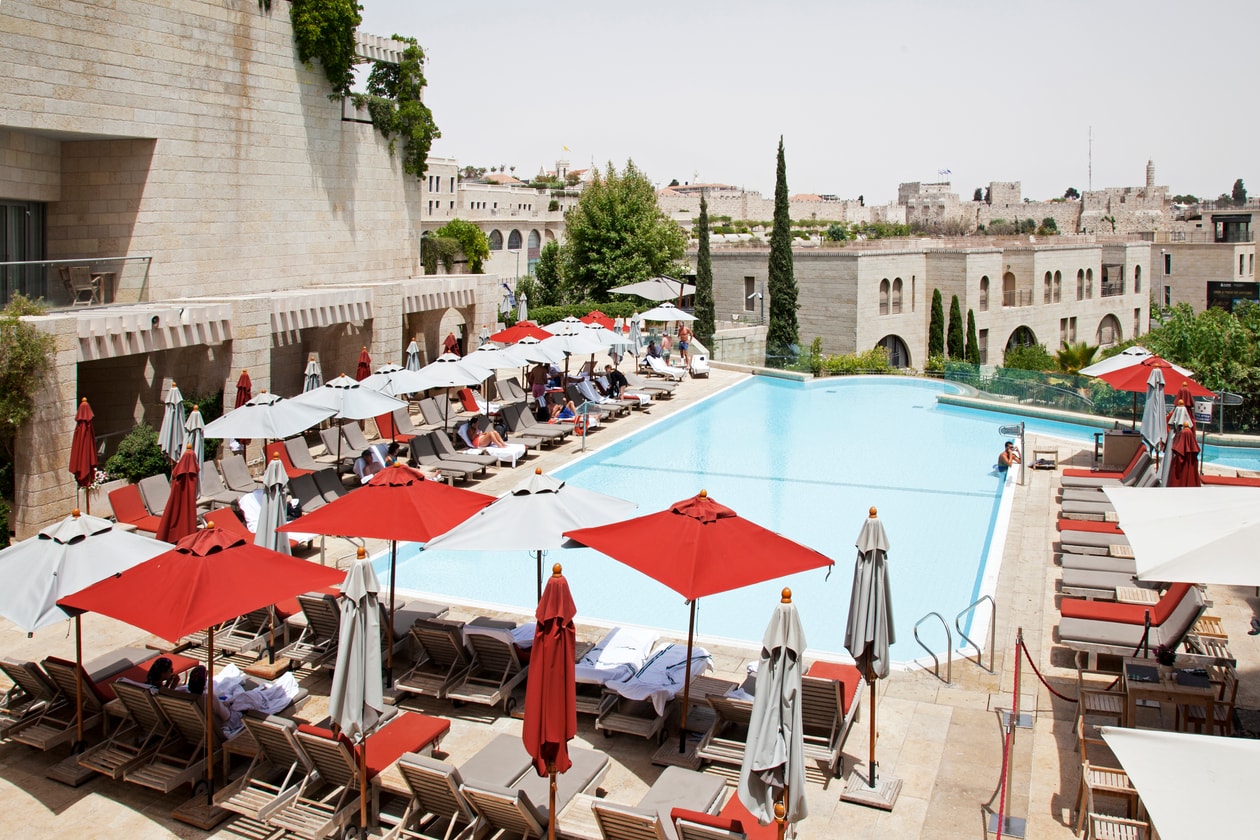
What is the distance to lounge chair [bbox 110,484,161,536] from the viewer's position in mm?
13684

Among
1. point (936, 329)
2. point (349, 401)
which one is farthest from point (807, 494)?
point (936, 329)

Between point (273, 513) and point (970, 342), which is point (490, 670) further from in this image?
point (970, 342)

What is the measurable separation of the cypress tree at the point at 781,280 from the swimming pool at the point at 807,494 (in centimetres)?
1218

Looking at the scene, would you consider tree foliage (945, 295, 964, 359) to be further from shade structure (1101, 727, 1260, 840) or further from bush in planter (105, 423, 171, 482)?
shade structure (1101, 727, 1260, 840)

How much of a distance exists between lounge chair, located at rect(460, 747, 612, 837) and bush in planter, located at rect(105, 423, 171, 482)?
1100 cm

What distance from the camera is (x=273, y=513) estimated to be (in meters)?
10.2

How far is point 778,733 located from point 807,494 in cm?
1134

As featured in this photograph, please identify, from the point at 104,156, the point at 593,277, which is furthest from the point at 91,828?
the point at 593,277

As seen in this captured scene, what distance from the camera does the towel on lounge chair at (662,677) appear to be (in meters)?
8.49

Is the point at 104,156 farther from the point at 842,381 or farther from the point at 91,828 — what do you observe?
the point at 842,381

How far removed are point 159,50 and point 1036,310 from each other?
158ft

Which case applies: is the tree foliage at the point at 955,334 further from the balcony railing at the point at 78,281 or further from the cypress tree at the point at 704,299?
the balcony railing at the point at 78,281

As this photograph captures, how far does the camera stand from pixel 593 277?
4125cm

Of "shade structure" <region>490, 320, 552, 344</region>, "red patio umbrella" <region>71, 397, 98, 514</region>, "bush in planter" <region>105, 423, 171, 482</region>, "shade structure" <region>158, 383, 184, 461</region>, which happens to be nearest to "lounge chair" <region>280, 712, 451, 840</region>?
"red patio umbrella" <region>71, 397, 98, 514</region>
